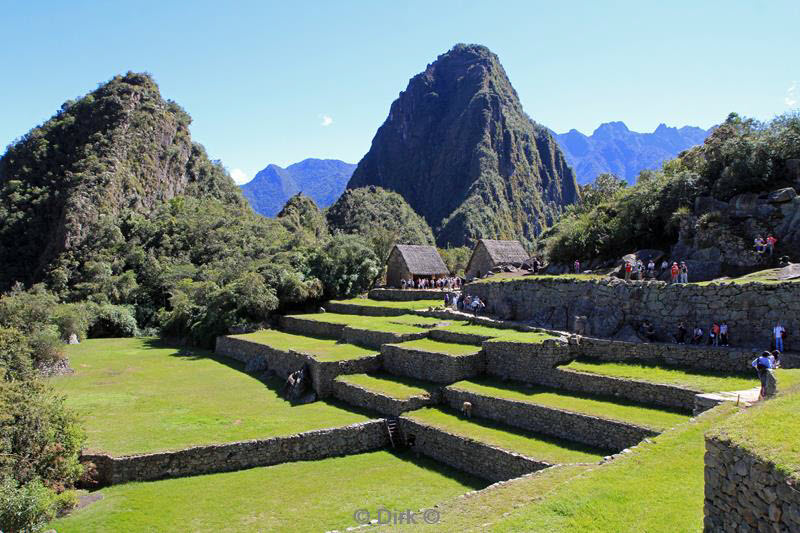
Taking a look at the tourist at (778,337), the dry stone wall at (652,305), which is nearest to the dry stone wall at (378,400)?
the dry stone wall at (652,305)

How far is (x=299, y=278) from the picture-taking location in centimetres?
3609

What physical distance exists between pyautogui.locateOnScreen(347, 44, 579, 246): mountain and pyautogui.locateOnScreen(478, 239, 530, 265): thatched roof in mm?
73944

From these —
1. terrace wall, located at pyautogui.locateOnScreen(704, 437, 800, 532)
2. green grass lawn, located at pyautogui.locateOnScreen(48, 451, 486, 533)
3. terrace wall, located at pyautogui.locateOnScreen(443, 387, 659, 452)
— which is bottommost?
green grass lawn, located at pyautogui.locateOnScreen(48, 451, 486, 533)

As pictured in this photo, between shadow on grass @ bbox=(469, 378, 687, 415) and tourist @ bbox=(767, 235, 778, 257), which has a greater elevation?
tourist @ bbox=(767, 235, 778, 257)

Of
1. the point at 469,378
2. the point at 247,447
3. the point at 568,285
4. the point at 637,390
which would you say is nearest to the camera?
the point at 637,390

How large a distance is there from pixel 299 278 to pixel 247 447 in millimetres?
21607

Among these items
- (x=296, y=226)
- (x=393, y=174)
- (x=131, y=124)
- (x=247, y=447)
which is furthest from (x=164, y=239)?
(x=393, y=174)

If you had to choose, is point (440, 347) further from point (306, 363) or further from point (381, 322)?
point (381, 322)

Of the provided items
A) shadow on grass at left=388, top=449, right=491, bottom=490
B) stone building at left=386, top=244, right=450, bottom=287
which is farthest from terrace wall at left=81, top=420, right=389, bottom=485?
stone building at left=386, top=244, right=450, bottom=287

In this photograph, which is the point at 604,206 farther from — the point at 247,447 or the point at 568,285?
the point at 247,447

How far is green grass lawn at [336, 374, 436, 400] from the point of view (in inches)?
710

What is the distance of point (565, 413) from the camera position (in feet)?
45.1

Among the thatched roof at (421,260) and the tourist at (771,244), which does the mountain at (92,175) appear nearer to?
the thatched roof at (421,260)

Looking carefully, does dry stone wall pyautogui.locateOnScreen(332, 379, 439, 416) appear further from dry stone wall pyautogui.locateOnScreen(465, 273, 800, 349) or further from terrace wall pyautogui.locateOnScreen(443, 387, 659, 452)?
dry stone wall pyautogui.locateOnScreen(465, 273, 800, 349)
